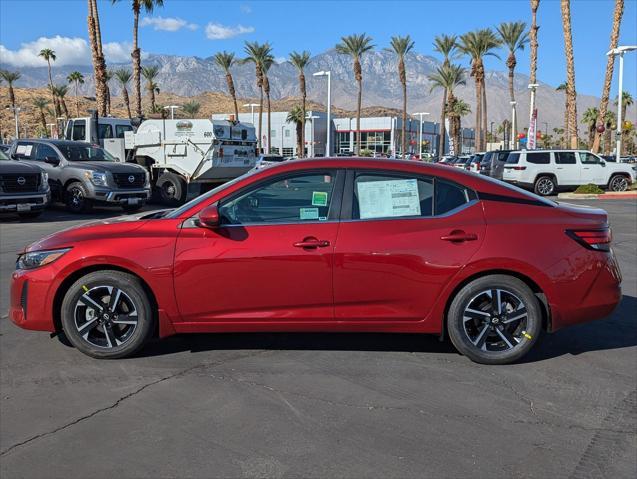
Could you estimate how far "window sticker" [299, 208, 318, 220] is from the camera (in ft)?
15.5

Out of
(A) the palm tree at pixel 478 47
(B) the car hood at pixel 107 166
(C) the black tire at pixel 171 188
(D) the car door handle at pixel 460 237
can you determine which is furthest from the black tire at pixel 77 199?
(A) the palm tree at pixel 478 47

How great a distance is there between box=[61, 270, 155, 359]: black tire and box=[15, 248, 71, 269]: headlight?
266 millimetres

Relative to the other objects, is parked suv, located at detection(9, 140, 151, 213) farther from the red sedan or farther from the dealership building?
the dealership building

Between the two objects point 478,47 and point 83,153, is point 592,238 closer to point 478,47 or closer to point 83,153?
point 83,153

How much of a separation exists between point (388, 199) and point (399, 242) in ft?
1.26

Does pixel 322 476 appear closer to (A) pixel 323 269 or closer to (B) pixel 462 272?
(A) pixel 323 269

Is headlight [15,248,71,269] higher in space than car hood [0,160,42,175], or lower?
lower

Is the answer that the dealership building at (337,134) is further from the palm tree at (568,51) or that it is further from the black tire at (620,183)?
the black tire at (620,183)

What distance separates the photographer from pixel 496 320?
4707mm

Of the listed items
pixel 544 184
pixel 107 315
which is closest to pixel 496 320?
pixel 107 315

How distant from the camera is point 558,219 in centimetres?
473

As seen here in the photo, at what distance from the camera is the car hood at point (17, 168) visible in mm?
14211

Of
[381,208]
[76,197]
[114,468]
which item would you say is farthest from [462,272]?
[76,197]

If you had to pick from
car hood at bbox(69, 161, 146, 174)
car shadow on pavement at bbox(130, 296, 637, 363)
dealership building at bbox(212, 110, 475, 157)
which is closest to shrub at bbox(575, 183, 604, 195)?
car hood at bbox(69, 161, 146, 174)
